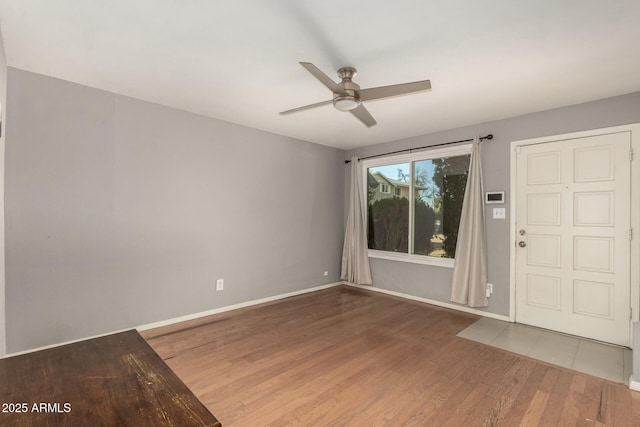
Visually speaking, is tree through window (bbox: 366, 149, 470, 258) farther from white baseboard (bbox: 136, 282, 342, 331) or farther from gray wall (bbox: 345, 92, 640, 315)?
white baseboard (bbox: 136, 282, 342, 331)

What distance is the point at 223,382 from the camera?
221 cm

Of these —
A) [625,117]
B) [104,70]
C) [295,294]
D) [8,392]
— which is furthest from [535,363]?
[104,70]

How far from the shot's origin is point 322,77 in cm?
192

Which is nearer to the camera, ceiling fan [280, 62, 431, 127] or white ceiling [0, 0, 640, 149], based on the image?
white ceiling [0, 0, 640, 149]

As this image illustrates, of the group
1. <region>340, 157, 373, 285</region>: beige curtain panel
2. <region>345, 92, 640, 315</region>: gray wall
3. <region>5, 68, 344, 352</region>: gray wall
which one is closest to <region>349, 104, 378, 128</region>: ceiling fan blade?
<region>345, 92, 640, 315</region>: gray wall

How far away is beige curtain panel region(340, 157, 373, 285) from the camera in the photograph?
4.91 metres

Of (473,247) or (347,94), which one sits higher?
(347,94)

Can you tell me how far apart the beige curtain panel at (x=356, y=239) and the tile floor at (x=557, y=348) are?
73.6 inches

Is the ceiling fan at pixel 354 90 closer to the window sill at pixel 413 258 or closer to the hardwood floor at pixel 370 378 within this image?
the hardwood floor at pixel 370 378

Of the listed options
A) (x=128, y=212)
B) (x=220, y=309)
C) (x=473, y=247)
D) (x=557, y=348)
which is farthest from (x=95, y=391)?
(x=473, y=247)

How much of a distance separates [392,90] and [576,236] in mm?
2643

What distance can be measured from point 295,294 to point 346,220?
160 cm

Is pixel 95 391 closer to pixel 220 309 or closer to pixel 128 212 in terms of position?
pixel 128 212

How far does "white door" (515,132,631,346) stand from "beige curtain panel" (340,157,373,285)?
213 centimetres
